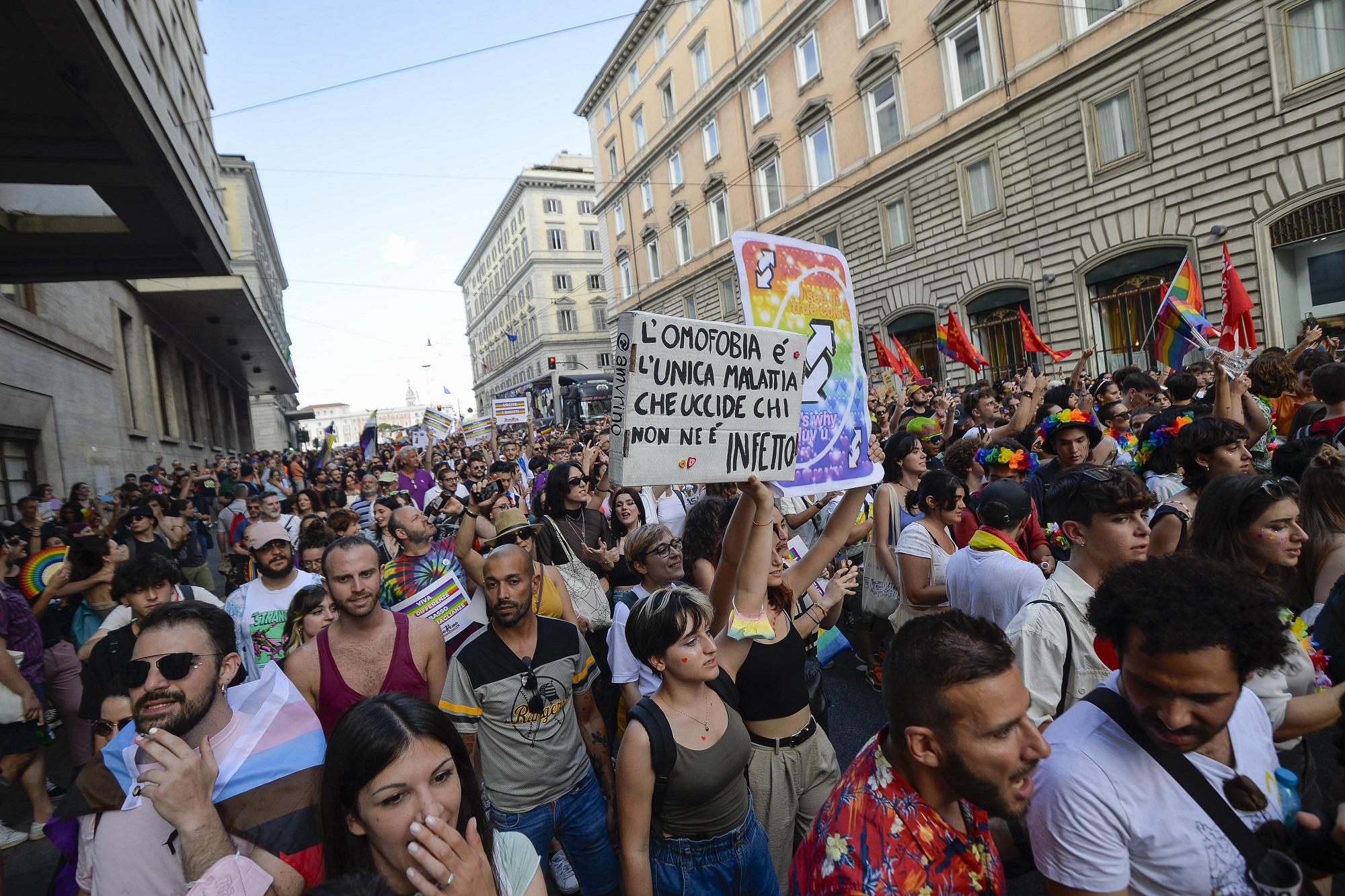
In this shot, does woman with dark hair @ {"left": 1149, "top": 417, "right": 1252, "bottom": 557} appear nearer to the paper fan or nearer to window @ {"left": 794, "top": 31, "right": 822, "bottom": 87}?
the paper fan

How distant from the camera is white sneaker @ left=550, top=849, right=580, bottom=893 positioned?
134 inches

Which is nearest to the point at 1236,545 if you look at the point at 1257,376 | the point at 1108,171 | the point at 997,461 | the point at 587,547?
the point at 997,461

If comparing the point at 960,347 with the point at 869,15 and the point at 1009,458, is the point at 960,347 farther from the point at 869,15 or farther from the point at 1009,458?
the point at 869,15

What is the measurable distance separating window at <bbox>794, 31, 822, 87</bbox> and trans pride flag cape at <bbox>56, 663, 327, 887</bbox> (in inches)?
1052

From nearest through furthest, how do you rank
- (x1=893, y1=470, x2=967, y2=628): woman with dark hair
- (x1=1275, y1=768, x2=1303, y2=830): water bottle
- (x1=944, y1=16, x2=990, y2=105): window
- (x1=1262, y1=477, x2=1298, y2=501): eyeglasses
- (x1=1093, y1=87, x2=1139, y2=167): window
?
(x1=1275, y1=768, x2=1303, y2=830): water bottle
(x1=1262, y1=477, x2=1298, y2=501): eyeglasses
(x1=893, y1=470, x2=967, y2=628): woman with dark hair
(x1=1093, y1=87, x2=1139, y2=167): window
(x1=944, y1=16, x2=990, y2=105): window

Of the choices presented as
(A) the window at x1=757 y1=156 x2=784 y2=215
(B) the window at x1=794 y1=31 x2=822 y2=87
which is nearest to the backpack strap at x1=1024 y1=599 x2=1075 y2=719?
(B) the window at x1=794 y1=31 x2=822 y2=87

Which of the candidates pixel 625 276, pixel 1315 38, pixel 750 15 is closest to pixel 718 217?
pixel 750 15

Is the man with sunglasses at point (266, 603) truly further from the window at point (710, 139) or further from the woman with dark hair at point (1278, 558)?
the window at point (710, 139)

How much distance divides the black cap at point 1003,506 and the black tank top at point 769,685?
1180 mm

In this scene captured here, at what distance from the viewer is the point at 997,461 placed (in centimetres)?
507

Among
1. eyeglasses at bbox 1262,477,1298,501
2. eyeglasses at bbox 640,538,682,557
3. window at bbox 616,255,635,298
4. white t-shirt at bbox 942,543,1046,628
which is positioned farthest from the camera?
window at bbox 616,255,635,298

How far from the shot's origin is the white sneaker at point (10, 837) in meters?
4.28

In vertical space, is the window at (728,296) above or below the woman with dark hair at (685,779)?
above

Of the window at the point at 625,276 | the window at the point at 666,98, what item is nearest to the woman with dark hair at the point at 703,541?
the window at the point at 666,98
